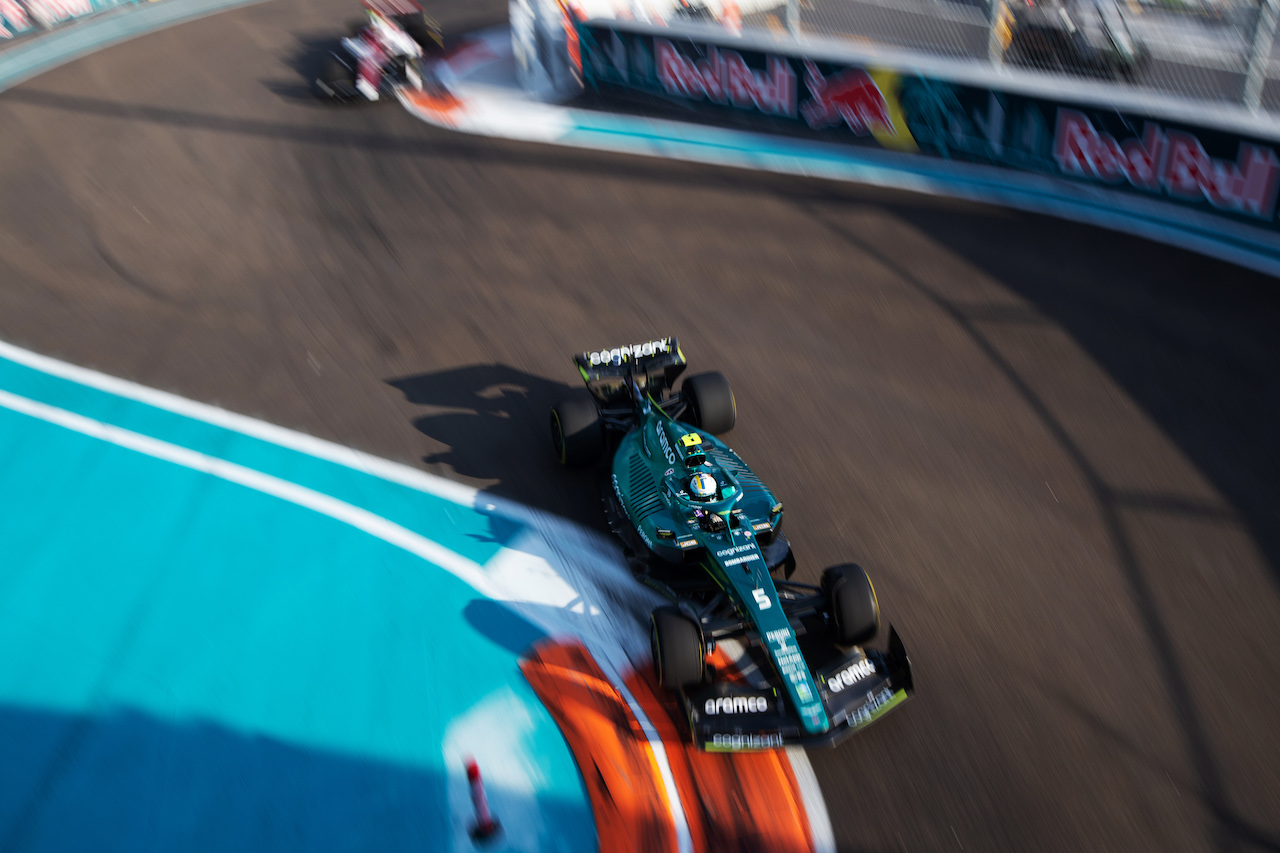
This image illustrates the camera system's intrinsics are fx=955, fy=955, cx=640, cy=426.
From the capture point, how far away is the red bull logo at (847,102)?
14.2 m

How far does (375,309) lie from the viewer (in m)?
11.6

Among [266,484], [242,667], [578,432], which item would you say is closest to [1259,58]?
[578,432]

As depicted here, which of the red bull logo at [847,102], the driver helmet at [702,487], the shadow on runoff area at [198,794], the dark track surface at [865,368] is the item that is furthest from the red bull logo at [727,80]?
the shadow on runoff area at [198,794]

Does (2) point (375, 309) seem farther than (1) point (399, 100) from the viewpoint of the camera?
No

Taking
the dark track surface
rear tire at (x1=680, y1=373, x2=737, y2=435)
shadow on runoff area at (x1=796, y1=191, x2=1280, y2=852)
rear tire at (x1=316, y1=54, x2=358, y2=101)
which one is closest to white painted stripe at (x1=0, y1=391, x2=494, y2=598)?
the dark track surface

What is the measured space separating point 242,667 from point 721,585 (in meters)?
3.76

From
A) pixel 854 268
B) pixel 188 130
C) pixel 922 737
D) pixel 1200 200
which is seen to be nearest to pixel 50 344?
pixel 188 130

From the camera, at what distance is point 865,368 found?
33.1ft

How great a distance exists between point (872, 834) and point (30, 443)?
8.92 metres

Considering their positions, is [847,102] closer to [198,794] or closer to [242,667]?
[242,667]

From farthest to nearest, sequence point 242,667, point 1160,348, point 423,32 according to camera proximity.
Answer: point 423,32
point 1160,348
point 242,667

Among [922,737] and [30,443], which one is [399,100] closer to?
[30,443]

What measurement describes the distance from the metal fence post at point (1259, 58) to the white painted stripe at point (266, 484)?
10235mm

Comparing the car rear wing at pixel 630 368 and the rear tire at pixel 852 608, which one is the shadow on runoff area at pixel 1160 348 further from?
the car rear wing at pixel 630 368
